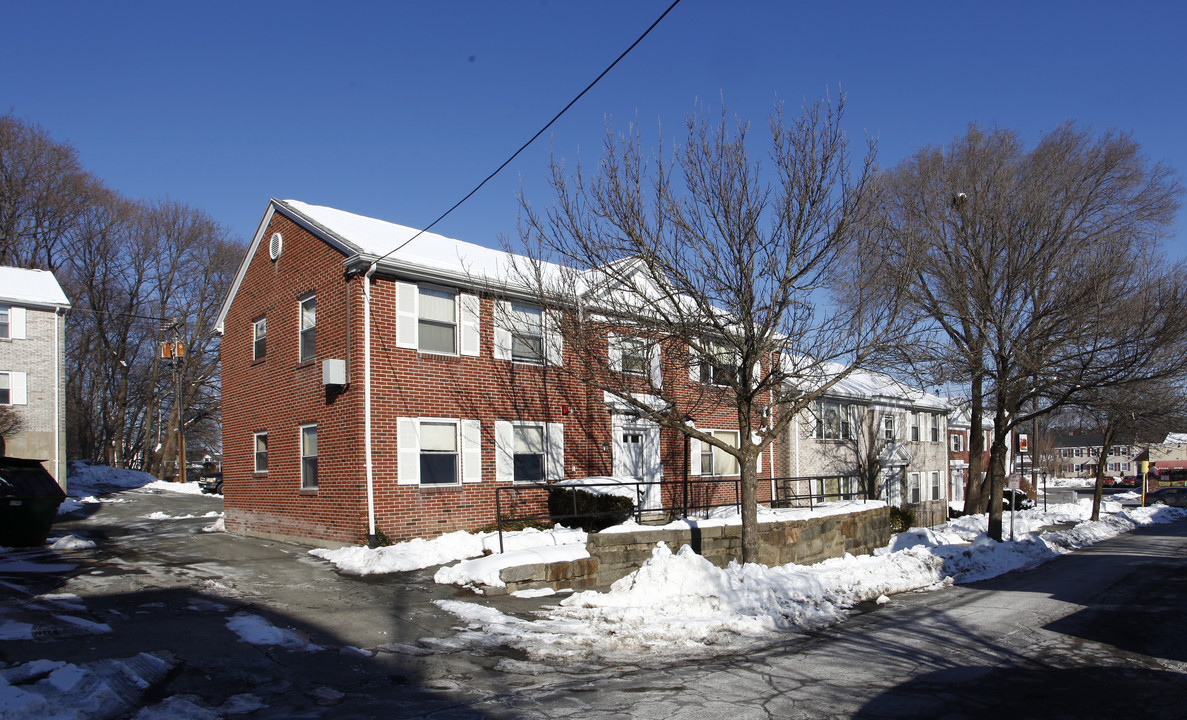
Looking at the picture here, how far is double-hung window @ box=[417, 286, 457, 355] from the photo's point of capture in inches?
637

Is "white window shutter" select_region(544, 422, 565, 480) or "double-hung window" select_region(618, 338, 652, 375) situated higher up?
"double-hung window" select_region(618, 338, 652, 375)

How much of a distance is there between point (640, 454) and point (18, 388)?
24.7 m

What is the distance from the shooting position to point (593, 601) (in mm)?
10828

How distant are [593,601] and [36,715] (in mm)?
6512

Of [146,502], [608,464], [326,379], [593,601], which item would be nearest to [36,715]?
[593,601]

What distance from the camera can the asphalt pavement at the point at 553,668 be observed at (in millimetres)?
6676

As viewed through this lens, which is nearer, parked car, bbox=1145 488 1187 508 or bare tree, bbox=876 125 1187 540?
bare tree, bbox=876 125 1187 540

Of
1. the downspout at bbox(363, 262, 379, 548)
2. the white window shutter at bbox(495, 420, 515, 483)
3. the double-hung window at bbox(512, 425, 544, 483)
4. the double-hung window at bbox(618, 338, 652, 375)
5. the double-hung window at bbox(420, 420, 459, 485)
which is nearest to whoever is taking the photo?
the double-hung window at bbox(618, 338, 652, 375)

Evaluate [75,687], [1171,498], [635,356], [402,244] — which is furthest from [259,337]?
[1171,498]

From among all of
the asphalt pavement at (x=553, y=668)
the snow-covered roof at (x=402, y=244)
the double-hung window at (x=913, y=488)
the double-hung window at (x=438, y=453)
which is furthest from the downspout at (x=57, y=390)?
the double-hung window at (x=913, y=488)

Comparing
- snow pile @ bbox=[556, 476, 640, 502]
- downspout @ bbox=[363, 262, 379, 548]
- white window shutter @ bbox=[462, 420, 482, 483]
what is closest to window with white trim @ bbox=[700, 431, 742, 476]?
snow pile @ bbox=[556, 476, 640, 502]

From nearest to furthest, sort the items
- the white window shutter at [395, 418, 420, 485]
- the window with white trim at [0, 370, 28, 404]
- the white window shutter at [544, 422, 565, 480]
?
the white window shutter at [395, 418, 420, 485] → the white window shutter at [544, 422, 565, 480] → the window with white trim at [0, 370, 28, 404]

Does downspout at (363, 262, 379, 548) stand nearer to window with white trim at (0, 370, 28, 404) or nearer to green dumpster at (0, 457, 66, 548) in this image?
green dumpster at (0, 457, 66, 548)

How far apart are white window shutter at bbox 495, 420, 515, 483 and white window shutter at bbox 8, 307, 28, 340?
23.7 meters
